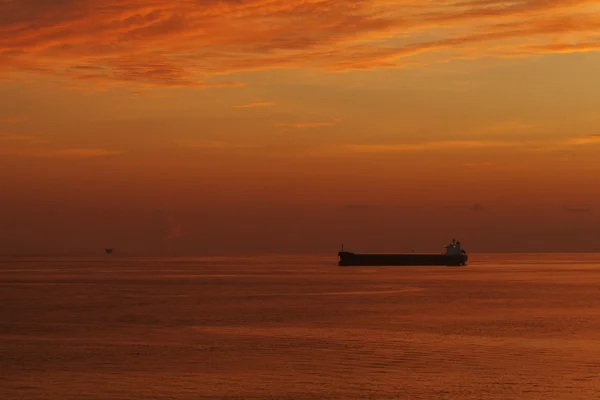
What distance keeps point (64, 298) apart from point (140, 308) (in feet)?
65.5

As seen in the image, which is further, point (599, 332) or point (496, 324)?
point (496, 324)

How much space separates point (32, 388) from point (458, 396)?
18.5 metres

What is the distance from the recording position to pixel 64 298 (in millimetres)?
102312

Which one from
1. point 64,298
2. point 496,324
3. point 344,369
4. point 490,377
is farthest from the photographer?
point 64,298

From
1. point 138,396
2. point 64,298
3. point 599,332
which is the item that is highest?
point 64,298

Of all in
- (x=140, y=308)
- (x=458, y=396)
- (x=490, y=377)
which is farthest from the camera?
(x=140, y=308)

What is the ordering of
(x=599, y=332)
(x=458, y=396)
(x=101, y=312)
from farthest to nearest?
(x=101, y=312) < (x=599, y=332) < (x=458, y=396)

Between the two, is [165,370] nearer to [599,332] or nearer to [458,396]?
[458,396]

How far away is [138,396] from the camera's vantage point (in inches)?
1463

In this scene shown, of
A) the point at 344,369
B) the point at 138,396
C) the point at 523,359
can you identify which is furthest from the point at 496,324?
the point at 138,396

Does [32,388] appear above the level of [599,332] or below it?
below

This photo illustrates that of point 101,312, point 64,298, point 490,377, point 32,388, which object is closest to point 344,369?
point 490,377

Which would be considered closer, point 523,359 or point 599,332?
point 523,359

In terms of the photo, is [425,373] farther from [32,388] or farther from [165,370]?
[32,388]
